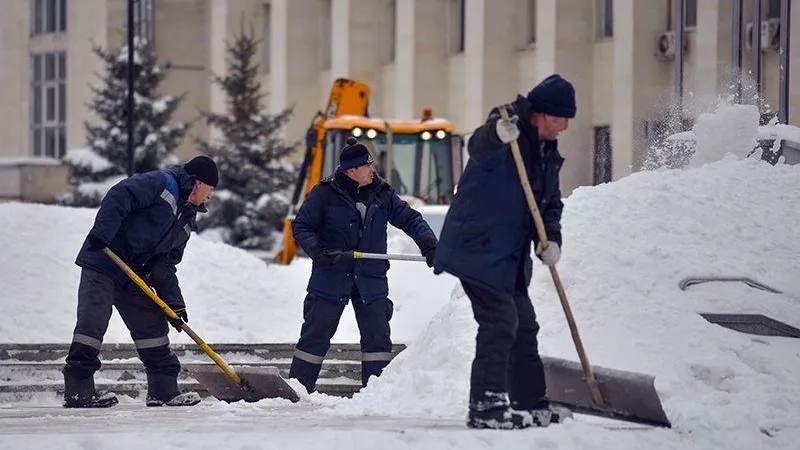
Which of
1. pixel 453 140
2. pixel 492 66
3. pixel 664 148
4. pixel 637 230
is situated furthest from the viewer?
pixel 492 66

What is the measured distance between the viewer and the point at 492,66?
109 ft

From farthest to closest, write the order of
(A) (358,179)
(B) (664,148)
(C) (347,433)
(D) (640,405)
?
(B) (664,148), (A) (358,179), (D) (640,405), (C) (347,433)

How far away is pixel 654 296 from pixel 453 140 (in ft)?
50.4

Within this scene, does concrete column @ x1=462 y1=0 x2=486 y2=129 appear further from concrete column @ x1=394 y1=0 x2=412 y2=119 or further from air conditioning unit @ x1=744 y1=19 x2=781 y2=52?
air conditioning unit @ x1=744 y1=19 x2=781 y2=52

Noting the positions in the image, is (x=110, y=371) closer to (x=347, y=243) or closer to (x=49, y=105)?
(x=347, y=243)

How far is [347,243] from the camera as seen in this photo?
35.6 feet

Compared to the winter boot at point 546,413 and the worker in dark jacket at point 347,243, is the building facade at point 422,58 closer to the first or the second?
the worker in dark jacket at point 347,243

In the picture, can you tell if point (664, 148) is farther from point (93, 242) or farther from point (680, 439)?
point (680, 439)

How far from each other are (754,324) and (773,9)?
49.7 feet

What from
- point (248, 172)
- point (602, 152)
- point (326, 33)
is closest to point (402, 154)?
point (602, 152)

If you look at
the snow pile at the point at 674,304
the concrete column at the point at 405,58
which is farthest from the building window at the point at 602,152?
the snow pile at the point at 674,304

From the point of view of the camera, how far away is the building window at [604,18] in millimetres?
30297

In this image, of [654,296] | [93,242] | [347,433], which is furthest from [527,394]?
[93,242]

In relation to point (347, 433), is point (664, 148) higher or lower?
higher
